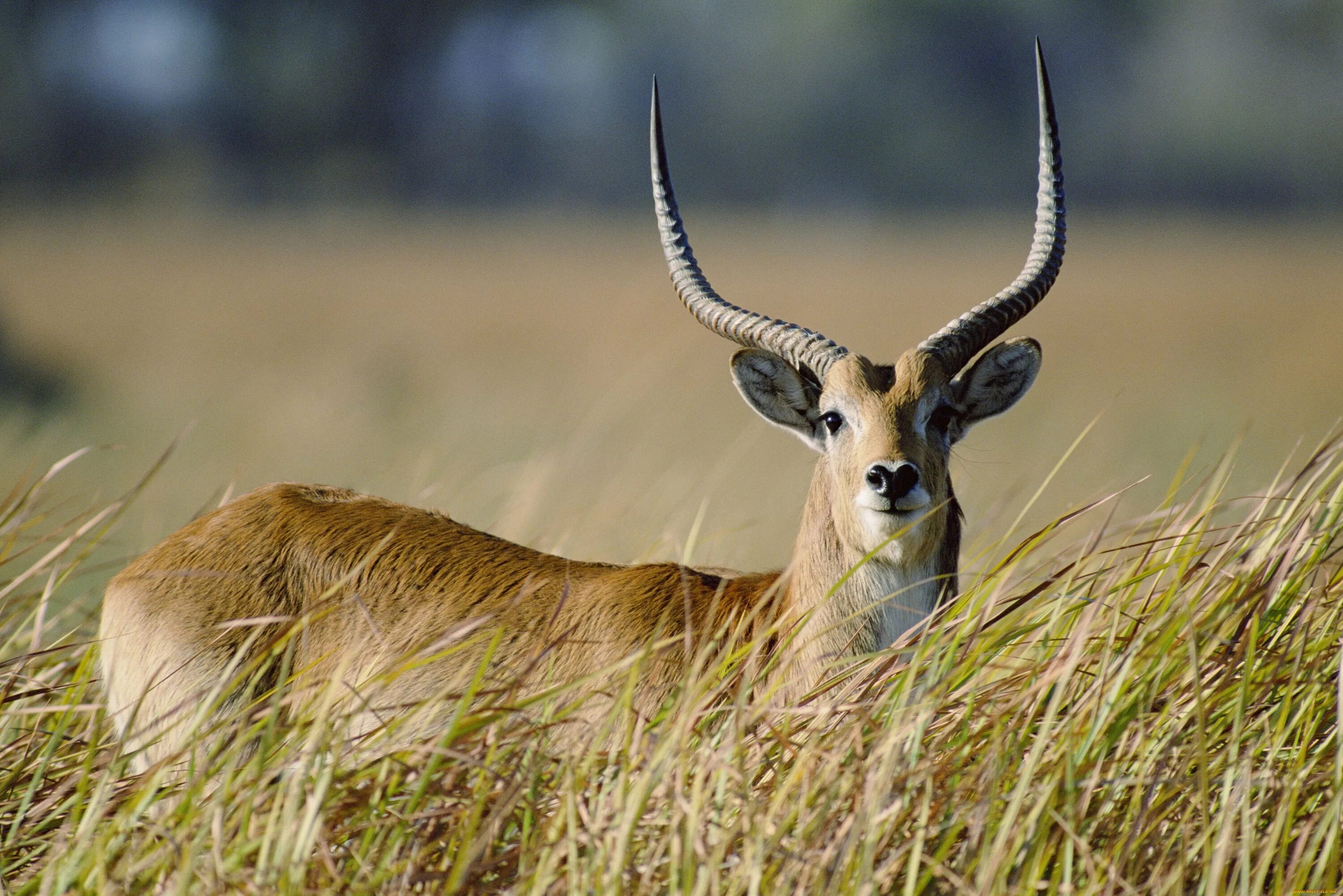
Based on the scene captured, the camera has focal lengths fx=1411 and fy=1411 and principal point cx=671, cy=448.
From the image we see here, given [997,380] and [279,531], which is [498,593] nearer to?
[279,531]

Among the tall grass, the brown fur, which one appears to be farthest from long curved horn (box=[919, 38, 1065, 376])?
the tall grass

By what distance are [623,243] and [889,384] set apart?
3083cm

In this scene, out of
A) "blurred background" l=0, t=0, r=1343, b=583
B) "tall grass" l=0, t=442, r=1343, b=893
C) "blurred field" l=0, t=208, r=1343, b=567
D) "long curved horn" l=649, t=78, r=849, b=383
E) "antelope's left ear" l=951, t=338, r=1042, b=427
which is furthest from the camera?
"blurred background" l=0, t=0, r=1343, b=583

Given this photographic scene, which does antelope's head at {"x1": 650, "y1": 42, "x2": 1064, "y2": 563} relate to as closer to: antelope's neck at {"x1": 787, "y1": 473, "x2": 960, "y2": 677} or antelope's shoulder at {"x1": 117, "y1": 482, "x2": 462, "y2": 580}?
antelope's neck at {"x1": 787, "y1": 473, "x2": 960, "y2": 677}

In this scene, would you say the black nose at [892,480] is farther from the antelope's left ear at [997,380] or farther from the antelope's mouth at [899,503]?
the antelope's left ear at [997,380]

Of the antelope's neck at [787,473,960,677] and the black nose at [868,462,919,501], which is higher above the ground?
the black nose at [868,462,919,501]

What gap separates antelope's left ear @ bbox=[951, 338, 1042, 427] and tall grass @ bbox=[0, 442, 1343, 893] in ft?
3.42

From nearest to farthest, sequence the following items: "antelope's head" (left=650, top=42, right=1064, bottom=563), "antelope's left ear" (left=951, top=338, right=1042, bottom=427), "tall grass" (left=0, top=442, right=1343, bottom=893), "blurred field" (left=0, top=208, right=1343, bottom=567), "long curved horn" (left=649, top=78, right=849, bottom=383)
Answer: "tall grass" (left=0, top=442, right=1343, bottom=893) → "antelope's head" (left=650, top=42, right=1064, bottom=563) → "long curved horn" (left=649, top=78, right=849, bottom=383) → "antelope's left ear" (left=951, top=338, right=1042, bottom=427) → "blurred field" (left=0, top=208, right=1343, bottom=567)

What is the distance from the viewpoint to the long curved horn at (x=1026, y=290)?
16.5 ft

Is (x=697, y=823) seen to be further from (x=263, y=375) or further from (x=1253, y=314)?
(x=1253, y=314)

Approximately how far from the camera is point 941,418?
502 centimetres

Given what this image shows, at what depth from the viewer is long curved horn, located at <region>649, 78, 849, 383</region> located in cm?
516

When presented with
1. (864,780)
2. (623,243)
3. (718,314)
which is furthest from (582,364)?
(864,780)

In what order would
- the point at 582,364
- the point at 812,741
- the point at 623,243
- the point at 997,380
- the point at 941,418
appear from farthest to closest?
the point at 623,243
the point at 582,364
the point at 997,380
the point at 941,418
the point at 812,741
